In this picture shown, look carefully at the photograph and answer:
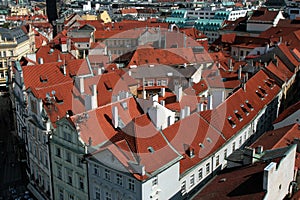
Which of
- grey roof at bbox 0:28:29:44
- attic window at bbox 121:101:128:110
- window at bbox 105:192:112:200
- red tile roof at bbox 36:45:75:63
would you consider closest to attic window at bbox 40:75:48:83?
red tile roof at bbox 36:45:75:63

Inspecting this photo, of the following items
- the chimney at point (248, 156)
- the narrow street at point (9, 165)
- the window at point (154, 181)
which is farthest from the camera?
the narrow street at point (9, 165)

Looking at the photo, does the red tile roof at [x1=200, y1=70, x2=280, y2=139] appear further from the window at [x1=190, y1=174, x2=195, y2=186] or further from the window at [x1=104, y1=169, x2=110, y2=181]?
the window at [x1=104, y1=169, x2=110, y2=181]

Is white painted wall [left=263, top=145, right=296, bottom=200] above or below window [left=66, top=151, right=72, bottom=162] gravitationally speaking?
above

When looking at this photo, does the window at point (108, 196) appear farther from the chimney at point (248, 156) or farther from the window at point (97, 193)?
the chimney at point (248, 156)

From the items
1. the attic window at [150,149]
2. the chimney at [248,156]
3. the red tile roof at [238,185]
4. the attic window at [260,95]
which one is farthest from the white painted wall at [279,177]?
the attic window at [260,95]

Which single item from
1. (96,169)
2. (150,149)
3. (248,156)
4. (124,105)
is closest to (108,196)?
(96,169)

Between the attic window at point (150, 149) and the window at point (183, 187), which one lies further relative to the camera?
the window at point (183, 187)
